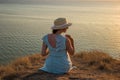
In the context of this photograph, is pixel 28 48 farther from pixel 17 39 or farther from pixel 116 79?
pixel 116 79

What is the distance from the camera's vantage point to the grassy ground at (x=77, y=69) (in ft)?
27.6

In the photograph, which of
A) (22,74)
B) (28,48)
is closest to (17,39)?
(28,48)

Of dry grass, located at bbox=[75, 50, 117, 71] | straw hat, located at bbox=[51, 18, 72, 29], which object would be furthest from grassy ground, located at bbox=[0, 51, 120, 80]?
straw hat, located at bbox=[51, 18, 72, 29]

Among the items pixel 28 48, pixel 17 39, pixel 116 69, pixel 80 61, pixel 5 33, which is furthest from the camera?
pixel 5 33

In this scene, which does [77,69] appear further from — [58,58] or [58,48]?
[58,48]

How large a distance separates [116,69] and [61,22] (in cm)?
296

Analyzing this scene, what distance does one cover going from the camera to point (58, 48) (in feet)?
27.0

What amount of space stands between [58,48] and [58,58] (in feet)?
1.03

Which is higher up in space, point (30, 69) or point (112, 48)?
point (30, 69)

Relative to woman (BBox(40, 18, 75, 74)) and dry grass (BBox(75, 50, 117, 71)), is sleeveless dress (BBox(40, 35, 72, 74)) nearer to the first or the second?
woman (BBox(40, 18, 75, 74))

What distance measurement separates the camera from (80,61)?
11039mm

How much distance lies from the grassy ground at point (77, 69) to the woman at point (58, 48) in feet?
0.70

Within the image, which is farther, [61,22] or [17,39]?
[17,39]

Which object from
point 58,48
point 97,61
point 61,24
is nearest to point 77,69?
point 97,61
